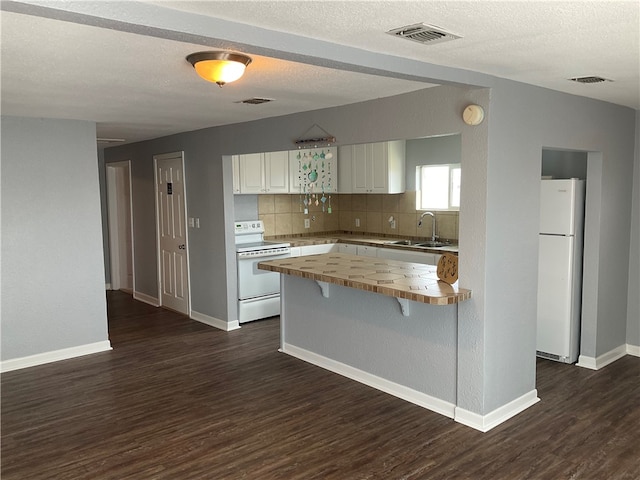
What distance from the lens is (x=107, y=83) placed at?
3.29 m

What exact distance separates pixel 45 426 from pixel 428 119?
3.27 m

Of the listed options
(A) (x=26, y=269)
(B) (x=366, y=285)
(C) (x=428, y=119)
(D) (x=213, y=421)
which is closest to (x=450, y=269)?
(B) (x=366, y=285)

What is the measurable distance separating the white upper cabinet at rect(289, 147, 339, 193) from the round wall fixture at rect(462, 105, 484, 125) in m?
3.31

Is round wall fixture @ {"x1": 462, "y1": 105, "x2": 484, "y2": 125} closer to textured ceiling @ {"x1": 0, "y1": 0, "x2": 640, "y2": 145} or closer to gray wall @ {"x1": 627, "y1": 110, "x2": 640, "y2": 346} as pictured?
textured ceiling @ {"x1": 0, "y1": 0, "x2": 640, "y2": 145}

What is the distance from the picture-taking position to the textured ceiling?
74.6 inches

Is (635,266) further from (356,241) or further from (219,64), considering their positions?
(219,64)

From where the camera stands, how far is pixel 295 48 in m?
2.18

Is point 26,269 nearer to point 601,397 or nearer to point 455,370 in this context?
point 455,370

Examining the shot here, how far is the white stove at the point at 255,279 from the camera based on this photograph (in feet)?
19.3

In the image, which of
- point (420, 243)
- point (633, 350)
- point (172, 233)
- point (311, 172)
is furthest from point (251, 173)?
point (633, 350)

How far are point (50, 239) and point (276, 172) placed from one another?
2692 mm

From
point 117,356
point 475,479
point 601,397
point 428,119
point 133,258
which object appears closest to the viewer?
point 475,479

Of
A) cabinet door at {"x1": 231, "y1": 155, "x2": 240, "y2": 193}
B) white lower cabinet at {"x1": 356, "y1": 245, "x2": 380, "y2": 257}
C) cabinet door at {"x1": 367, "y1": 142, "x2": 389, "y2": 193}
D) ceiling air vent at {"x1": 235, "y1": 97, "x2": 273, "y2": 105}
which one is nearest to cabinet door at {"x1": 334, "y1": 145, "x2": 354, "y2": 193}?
cabinet door at {"x1": 367, "y1": 142, "x2": 389, "y2": 193}

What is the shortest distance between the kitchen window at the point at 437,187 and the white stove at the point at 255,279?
5.73 feet
